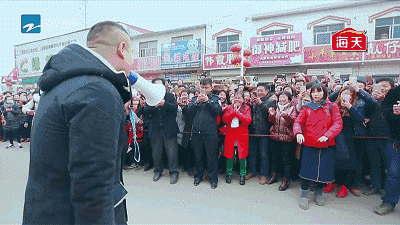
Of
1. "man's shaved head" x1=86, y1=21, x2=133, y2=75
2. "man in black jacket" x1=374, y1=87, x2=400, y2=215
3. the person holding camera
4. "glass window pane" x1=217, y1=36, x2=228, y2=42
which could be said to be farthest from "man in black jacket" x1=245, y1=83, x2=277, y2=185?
"glass window pane" x1=217, y1=36, x2=228, y2=42

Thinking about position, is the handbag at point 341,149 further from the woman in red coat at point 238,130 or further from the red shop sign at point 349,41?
the red shop sign at point 349,41

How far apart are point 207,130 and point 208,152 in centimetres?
36

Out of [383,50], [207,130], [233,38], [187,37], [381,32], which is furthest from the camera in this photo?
[187,37]

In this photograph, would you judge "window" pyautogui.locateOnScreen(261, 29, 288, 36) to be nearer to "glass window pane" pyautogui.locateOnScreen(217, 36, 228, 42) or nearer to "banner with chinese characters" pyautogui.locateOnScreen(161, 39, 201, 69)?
"glass window pane" pyautogui.locateOnScreen(217, 36, 228, 42)

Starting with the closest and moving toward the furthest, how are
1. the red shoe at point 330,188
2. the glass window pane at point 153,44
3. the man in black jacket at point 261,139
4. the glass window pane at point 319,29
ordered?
the red shoe at point 330,188
the man in black jacket at point 261,139
the glass window pane at point 319,29
the glass window pane at point 153,44

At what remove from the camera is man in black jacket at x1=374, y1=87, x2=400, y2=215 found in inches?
114

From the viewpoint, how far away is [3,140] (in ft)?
28.0

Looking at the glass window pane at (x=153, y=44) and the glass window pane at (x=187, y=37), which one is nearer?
the glass window pane at (x=187, y=37)

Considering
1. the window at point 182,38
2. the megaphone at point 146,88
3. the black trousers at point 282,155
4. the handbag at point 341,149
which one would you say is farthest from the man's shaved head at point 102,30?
the window at point 182,38

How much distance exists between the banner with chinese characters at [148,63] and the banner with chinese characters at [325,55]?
9366mm

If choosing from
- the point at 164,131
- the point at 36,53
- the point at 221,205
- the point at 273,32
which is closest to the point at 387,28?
the point at 273,32

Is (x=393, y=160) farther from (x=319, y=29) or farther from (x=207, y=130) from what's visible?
(x=319, y=29)

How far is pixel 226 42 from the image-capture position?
1564cm

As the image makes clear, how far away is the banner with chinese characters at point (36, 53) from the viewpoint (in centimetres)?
2214
